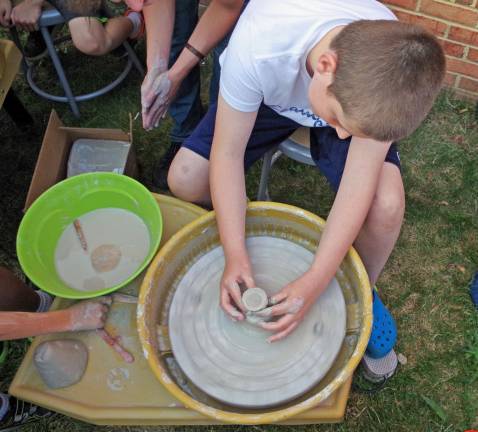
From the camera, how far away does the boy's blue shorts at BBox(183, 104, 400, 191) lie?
4.74 feet

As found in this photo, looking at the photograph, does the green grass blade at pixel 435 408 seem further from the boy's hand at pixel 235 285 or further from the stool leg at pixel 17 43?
the stool leg at pixel 17 43

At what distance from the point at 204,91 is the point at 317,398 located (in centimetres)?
183

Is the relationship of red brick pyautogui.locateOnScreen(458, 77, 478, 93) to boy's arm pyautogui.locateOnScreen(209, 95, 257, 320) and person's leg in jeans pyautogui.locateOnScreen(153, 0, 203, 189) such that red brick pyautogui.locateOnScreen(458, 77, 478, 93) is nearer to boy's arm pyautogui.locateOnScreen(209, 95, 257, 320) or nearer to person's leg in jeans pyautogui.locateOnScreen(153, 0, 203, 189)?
person's leg in jeans pyautogui.locateOnScreen(153, 0, 203, 189)

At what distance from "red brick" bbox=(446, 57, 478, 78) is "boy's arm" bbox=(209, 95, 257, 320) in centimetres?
140

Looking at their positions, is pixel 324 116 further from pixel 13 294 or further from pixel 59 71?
pixel 59 71

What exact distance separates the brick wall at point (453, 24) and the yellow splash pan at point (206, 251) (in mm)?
1321

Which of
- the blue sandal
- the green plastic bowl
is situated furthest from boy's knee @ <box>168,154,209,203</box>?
the blue sandal

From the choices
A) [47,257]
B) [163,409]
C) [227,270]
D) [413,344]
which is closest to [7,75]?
[47,257]

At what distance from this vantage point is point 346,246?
1301mm

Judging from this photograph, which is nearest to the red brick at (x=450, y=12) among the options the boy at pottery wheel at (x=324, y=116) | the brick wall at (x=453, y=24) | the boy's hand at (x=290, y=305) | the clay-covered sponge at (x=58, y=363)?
the brick wall at (x=453, y=24)

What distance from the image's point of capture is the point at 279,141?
1.58 metres

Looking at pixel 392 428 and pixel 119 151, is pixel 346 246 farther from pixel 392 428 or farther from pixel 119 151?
pixel 119 151

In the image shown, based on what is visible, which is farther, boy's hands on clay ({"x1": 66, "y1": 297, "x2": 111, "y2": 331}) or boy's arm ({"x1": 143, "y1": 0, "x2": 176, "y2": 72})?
boy's arm ({"x1": 143, "y1": 0, "x2": 176, "y2": 72})

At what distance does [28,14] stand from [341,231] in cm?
167
